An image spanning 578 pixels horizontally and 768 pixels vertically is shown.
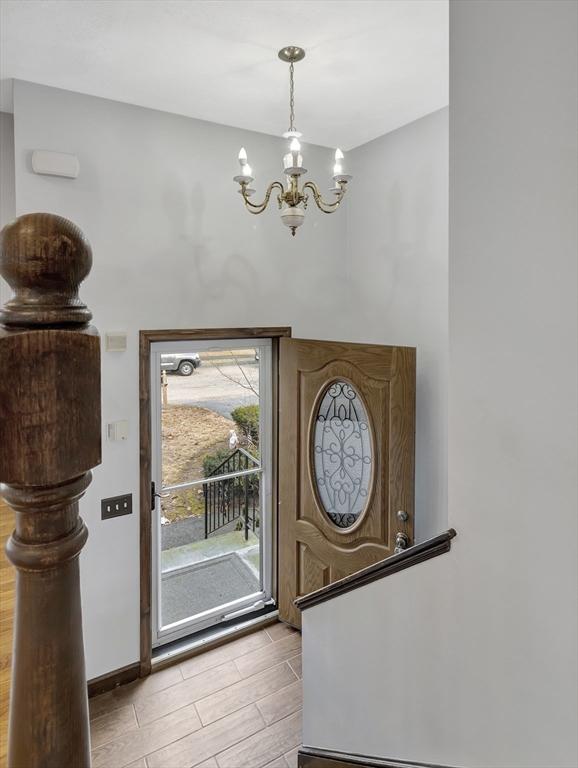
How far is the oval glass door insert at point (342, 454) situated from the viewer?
113 inches

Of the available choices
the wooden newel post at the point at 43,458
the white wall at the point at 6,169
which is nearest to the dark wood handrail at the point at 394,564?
the wooden newel post at the point at 43,458

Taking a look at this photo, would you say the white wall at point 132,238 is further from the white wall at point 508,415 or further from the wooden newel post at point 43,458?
the wooden newel post at point 43,458

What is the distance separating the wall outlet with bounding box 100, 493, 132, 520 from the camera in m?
2.64

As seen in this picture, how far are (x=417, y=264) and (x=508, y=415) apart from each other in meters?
2.00

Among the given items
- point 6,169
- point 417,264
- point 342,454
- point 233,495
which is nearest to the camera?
point 6,169

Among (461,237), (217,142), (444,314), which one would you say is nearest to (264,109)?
(217,142)

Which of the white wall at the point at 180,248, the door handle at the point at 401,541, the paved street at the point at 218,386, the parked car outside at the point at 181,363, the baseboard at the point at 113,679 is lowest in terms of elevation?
the baseboard at the point at 113,679

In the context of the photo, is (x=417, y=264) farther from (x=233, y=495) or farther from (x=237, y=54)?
(x=233, y=495)

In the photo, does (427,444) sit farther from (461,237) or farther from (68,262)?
(68,262)

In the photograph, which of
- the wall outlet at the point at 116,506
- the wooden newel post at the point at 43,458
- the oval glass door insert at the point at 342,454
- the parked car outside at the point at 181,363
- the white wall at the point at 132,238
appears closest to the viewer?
the wooden newel post at the point at 43,458

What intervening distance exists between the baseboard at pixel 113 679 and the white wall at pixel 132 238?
44mm

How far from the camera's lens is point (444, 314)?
8.91 ft

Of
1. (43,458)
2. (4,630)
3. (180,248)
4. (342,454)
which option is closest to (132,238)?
(180,248)

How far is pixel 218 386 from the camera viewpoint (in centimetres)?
323
